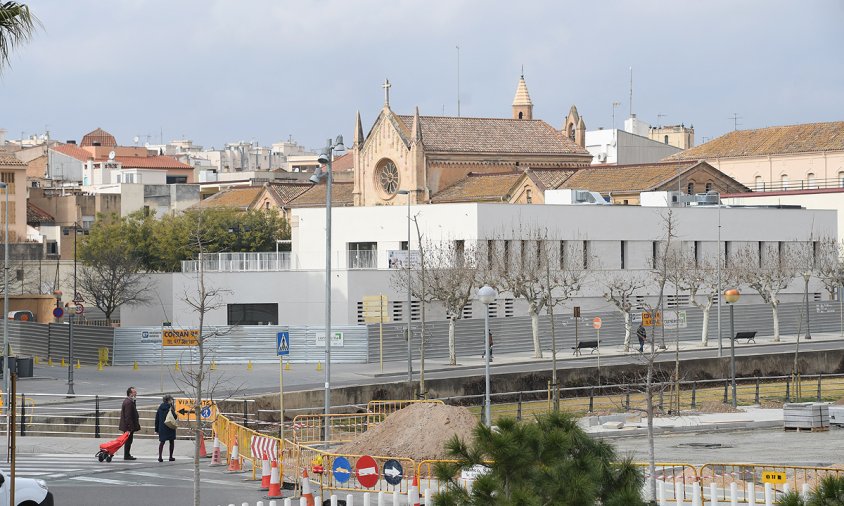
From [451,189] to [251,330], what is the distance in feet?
135

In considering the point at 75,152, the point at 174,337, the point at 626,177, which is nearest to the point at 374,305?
the point at 174,337

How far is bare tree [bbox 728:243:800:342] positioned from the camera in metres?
69.4

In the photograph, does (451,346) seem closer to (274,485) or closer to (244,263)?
(244,263)

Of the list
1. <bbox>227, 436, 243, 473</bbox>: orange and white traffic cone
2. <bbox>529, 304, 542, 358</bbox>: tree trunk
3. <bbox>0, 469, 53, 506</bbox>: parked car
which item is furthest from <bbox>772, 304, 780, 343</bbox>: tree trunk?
<bbox>0, 469, 53, 506</bbox>: parked car

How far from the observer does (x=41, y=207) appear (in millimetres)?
106312

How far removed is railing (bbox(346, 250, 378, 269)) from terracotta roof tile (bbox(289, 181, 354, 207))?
1515 inches

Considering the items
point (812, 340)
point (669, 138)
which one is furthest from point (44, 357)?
point (669, 138)

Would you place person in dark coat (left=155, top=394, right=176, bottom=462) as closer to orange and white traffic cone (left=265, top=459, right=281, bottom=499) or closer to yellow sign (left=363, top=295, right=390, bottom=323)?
orange and white traffic cone (left=265, top=459, right=281, bottom=499)

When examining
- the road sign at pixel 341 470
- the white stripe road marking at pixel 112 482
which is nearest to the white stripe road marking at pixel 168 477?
the white stripe road marking at pixel 112 482

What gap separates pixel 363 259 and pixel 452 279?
9829 mm

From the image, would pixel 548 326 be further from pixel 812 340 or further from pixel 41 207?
pixel 41 207

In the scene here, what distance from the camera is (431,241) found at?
69125mm

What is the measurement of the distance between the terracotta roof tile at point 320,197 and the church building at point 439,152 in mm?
5317

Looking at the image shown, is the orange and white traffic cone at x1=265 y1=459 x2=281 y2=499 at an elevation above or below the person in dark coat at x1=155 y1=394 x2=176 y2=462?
below
